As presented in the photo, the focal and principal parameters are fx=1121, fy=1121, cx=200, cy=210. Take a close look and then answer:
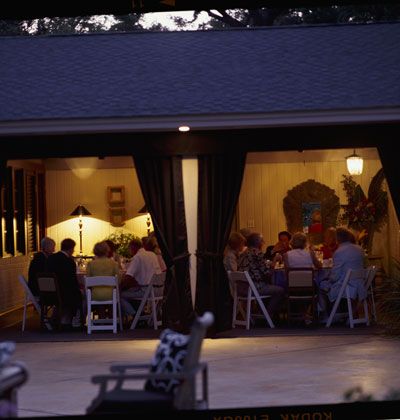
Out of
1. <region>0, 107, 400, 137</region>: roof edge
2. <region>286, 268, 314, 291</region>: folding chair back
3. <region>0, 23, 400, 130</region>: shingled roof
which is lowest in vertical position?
<region>286, 268, 314, 291</region>: folding chair back

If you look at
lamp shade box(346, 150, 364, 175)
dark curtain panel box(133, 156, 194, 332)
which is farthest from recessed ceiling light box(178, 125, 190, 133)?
lamp shade box(346, 150, 364, 175)

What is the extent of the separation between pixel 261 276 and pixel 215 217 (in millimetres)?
1335

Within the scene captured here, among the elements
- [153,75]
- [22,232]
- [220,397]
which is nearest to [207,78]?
[153,75]

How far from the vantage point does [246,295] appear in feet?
47.0

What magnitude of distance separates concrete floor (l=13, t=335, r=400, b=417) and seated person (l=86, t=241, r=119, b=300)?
905 mm

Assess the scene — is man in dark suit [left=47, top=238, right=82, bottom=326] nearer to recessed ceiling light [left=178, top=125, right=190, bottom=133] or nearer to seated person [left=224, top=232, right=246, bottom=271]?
seated person [left=224, top=232, right=246, bottom=271]

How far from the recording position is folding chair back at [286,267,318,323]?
14.0m

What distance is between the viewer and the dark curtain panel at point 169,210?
13445 millimetres

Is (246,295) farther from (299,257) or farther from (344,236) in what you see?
(344,236)

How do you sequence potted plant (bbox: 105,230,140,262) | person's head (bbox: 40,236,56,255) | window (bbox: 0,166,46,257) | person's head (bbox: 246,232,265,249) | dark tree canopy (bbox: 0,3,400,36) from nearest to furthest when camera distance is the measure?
person's head (bbox: 246,232,265,249)
person's head (bbox: 40,236,56,255)
window (bbox: 0,166,46,257)
potted plant (bbox: 105,230,140,262)
dark tree canopy (bbox: 0,3,400,36)

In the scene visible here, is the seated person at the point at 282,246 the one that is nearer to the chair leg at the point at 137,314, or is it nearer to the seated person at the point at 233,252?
the seated person at the point at 233,252

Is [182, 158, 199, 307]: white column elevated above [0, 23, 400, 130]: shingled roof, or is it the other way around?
[0, 23, 400, 130]: shingled roof

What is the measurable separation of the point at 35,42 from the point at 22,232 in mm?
3251

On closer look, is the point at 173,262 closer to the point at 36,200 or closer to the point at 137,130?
the point at 137,130
